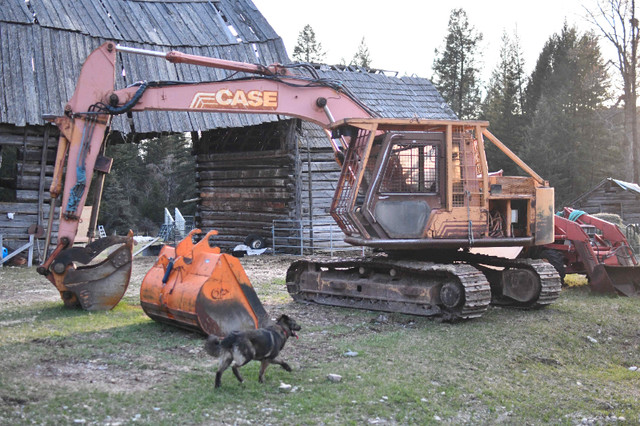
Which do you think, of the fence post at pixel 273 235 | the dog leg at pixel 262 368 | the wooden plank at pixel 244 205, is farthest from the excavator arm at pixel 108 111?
the wooden plank at pixel 244 205

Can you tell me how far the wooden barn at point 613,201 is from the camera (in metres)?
28.2

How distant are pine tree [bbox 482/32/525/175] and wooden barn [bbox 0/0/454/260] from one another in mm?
23562

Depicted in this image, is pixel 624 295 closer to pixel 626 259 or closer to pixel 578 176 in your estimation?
pixel 626 259

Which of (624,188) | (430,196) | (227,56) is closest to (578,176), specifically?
(624,188)

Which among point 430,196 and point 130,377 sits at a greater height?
point 430,196

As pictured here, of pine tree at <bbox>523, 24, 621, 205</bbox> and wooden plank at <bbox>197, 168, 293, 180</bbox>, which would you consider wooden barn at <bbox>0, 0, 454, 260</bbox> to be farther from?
pine tree at <bbox>523, 24, 621, 205</bbox>

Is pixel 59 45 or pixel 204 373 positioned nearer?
pixel 204 373

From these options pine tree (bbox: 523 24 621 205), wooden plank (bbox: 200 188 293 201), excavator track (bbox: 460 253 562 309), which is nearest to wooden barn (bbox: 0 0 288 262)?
wooden plank (bbox: 200 188 293 201)

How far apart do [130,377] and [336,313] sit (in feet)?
14.0

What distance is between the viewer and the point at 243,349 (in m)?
6.21

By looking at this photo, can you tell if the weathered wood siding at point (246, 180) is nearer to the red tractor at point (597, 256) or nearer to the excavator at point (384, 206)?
the red tractor at point (597, 256)

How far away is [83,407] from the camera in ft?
18.3

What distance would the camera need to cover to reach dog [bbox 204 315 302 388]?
20.3 feet

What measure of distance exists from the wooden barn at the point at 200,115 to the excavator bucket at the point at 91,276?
31.0 ft
